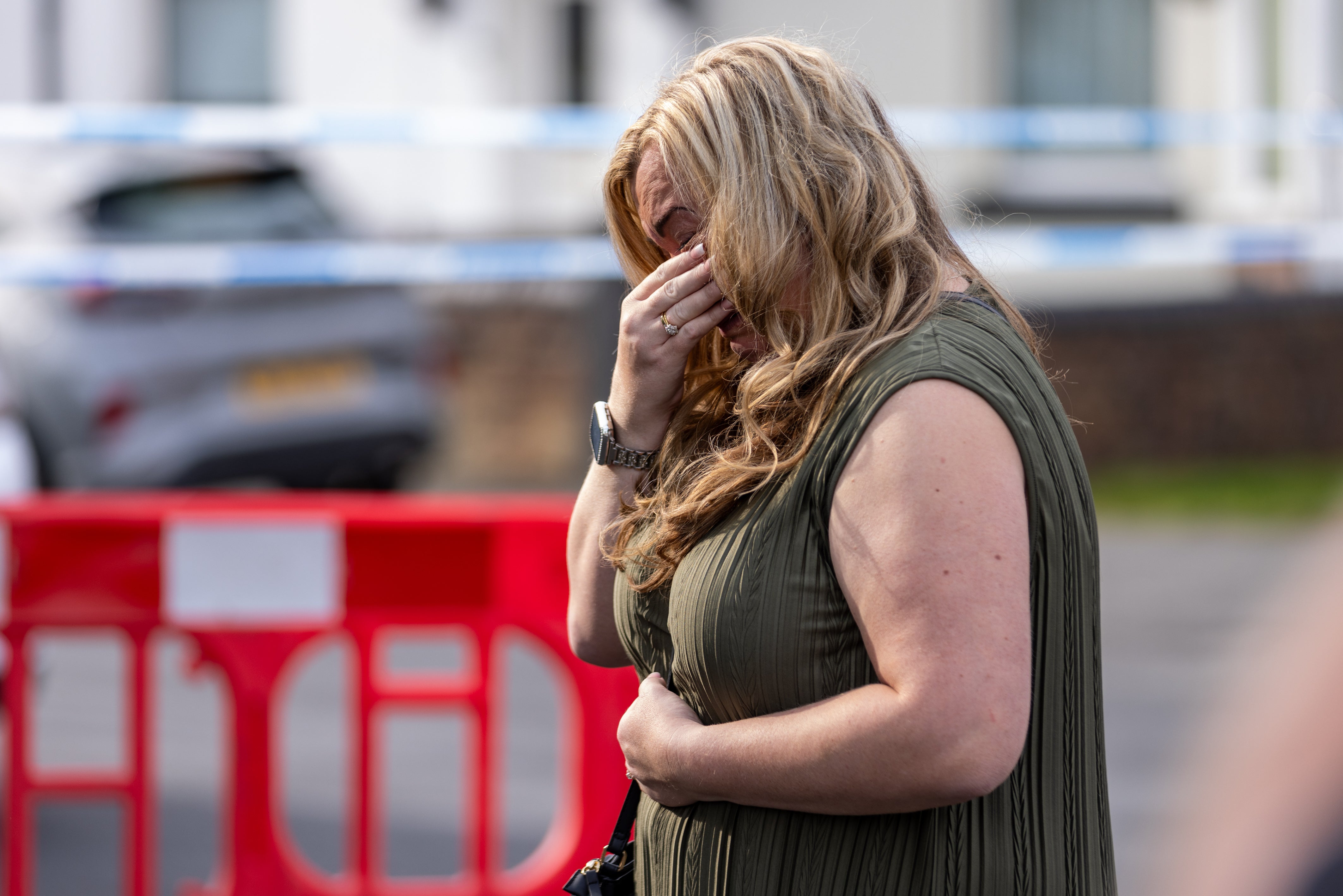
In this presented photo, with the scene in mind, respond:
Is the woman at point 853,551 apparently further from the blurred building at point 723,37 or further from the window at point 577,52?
A: the window at point 577,52

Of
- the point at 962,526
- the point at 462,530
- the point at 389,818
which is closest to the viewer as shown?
the point at 962,526

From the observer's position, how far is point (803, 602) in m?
1.55

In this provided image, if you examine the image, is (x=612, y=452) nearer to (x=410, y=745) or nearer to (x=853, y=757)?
(x=853, y=757)

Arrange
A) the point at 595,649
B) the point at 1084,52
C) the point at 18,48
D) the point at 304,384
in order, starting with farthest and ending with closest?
the point at 1084,52, the point at 18,48, the point at 304,384, the point at 595,649

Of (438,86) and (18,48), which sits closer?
(18,48)

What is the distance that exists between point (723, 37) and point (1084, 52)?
331 centimetres

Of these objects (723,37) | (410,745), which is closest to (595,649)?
(410,745)

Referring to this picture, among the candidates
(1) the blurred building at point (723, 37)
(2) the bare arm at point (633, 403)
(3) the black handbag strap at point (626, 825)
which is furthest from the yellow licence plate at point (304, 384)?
(3) the black handbag strap at point (626, 825)

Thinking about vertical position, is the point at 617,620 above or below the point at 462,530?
above

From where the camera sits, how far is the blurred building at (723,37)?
40.3 feet

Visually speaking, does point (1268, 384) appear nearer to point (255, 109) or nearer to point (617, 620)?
point (255, 109)

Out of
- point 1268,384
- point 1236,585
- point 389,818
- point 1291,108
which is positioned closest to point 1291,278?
point 1268,384

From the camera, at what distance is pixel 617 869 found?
186 centimetres

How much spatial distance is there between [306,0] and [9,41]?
2.53 meters
